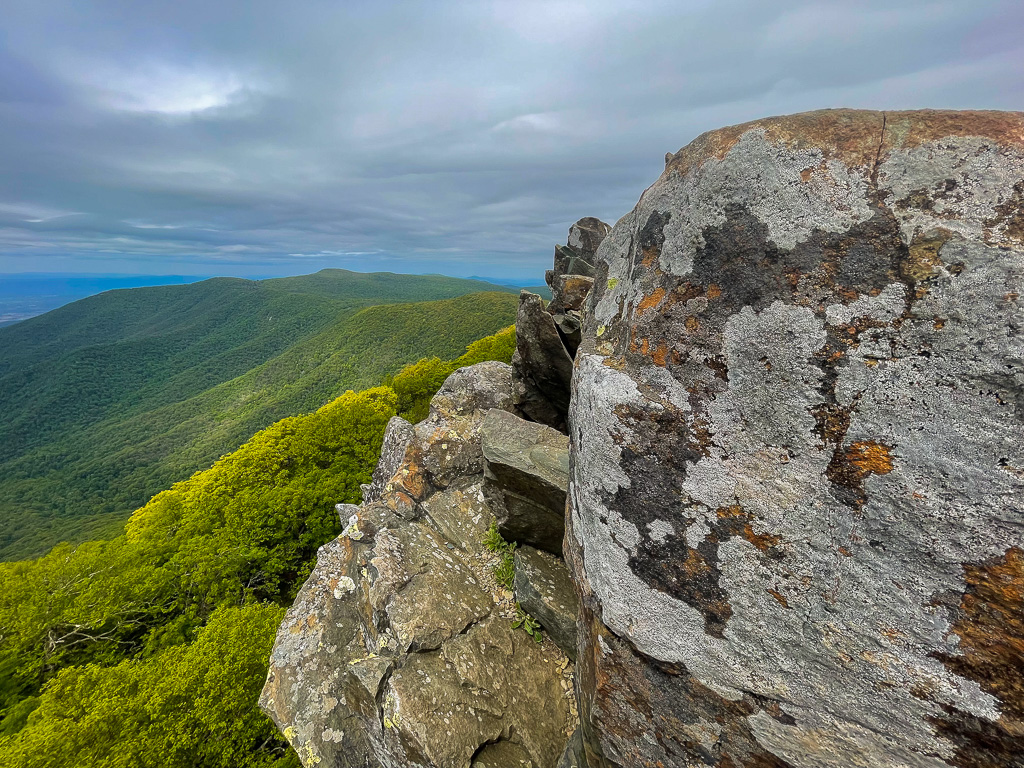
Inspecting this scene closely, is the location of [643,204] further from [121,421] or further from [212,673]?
[121,421]

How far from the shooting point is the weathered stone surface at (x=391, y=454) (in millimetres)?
16389

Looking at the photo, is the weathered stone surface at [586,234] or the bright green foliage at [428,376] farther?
the bright green foliage at [428,376]

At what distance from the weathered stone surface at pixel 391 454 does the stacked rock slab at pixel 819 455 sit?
478 inches

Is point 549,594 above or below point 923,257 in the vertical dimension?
below

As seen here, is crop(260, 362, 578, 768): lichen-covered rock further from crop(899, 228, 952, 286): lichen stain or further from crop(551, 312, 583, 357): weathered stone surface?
crop(899, 228, 952, 286): lichen stain

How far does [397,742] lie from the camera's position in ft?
26.7

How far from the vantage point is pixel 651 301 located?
5.23 m

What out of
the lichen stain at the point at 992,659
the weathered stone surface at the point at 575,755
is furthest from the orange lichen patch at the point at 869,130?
the weathered stone surface at the point at 575,755

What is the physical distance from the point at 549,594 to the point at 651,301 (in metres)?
7.52

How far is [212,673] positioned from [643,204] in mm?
20531

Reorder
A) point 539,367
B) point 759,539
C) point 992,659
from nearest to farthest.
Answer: point 992,659, point 759,539, point 539,367

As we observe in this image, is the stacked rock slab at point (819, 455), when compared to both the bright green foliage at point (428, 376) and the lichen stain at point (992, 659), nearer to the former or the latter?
the lichen stain at point (992, 659)

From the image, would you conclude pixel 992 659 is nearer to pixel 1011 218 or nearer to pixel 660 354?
pixel 1011 218

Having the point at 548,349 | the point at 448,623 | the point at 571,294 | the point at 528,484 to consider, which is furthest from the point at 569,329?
the point at 448,623
